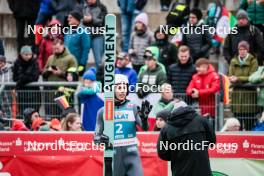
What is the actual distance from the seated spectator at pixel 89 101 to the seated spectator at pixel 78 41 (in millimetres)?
1898

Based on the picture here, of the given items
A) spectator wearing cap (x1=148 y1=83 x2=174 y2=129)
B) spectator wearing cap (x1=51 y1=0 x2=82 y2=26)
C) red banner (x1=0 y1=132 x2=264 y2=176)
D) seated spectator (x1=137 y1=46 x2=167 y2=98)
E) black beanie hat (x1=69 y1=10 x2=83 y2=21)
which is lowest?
red banner (x1=0 y1=132 x2=264 y2=176)

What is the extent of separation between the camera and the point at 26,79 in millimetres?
19984

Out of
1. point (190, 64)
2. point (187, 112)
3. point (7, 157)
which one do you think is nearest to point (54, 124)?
point (7, 157)

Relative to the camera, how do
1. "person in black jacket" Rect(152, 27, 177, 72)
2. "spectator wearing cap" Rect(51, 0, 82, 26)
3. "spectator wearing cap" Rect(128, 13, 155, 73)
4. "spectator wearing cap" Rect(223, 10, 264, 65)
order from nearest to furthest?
"spectator wearing cap" Rect(223, 10, 264, 65), "person in black jacket" Rect(152, 27, 177, 72), "spectator wearing cap" Rect(128, 13, 155, 73), "spectator wearing cap" Rect(51, 0, 82, 26)

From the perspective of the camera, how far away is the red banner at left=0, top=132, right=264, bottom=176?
16.6 m

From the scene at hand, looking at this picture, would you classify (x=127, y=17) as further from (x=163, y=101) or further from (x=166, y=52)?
(x=163, y=101)

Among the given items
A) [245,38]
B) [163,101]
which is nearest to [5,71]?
[163,101]

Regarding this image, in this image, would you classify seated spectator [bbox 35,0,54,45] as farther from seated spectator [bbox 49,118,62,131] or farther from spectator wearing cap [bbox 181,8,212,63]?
seated spectator [bbox 49,118,62,131]

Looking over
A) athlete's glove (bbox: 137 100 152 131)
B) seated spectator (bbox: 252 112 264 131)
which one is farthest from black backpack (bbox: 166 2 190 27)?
athlete's glove (bbox: 137 100 152 131)

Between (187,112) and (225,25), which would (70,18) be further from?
(187,112)

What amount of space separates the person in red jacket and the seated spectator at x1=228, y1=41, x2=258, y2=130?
412 millimetres

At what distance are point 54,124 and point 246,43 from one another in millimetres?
3660

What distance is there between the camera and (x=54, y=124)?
59.5 feet

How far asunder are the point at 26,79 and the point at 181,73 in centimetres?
285
